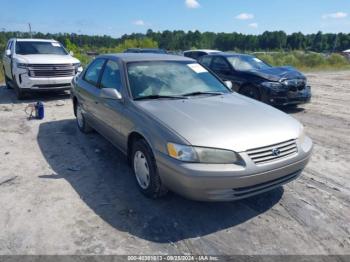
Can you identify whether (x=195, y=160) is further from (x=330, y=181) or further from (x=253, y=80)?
(x=253, y=80)

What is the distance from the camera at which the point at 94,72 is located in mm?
5305

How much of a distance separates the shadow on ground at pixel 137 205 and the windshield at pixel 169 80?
124cm

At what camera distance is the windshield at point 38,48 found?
33.1ft

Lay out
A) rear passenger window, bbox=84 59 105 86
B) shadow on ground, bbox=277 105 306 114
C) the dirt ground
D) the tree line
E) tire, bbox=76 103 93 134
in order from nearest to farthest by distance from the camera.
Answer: the dirt ground
rear passenger window, bbox=84 59 105 86
tire, bbox=76 103 93 134
shadow on ground, bbox=277 105 306 114
the tree line

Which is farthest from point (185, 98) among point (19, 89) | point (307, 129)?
point (19, 89)

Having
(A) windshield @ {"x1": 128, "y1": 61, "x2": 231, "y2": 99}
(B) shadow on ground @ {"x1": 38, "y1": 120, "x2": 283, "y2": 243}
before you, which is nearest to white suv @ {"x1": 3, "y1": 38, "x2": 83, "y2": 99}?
(B) shadow on ground @ {"x1": 38, "y1": 120, "x2": 283, "y2": 243}

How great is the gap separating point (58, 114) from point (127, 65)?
4341 mm

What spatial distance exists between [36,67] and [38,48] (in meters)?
1.66

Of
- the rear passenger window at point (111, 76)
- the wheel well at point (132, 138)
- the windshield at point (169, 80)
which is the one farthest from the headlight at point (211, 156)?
the rear passenger window at point (111, 76)

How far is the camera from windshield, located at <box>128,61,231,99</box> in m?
4.05

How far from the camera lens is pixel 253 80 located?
8.22 metres

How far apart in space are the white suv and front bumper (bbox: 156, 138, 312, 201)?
286 inches

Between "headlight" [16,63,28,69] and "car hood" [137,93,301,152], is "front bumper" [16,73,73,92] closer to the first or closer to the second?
"headlight" [16,63,28,69]

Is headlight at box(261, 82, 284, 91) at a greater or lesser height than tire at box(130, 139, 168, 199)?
greater
